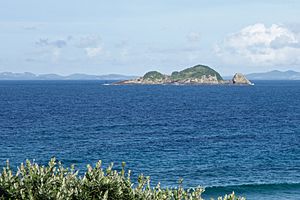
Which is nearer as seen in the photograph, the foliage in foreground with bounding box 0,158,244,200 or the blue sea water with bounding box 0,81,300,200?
the foliage in foreground with bounding box 0,158,244,200

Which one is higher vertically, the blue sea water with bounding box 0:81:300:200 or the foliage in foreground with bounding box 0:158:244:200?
the foliage in foreground with bounding box 0:158:244:200

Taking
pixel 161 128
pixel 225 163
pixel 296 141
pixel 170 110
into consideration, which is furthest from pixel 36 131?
pixel 170 110

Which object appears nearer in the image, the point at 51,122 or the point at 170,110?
the point at 51,122

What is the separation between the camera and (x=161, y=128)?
119 meters

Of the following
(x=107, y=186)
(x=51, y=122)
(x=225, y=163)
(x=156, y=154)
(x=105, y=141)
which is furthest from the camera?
(x=51, y=122)

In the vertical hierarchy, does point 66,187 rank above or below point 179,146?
above

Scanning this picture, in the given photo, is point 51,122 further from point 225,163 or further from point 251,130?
point 225,163

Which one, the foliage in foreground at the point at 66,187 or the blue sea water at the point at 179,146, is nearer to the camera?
the foliage in foreground at the point at 66,187

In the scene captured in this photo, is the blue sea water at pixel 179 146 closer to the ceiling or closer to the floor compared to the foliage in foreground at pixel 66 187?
closer to the floor

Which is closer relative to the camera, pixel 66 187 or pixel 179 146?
pixel 66 187

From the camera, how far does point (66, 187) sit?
26.8 metres

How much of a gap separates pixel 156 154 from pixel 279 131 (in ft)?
146

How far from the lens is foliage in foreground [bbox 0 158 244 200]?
2503 centimetres

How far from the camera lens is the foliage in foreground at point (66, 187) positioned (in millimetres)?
25031
